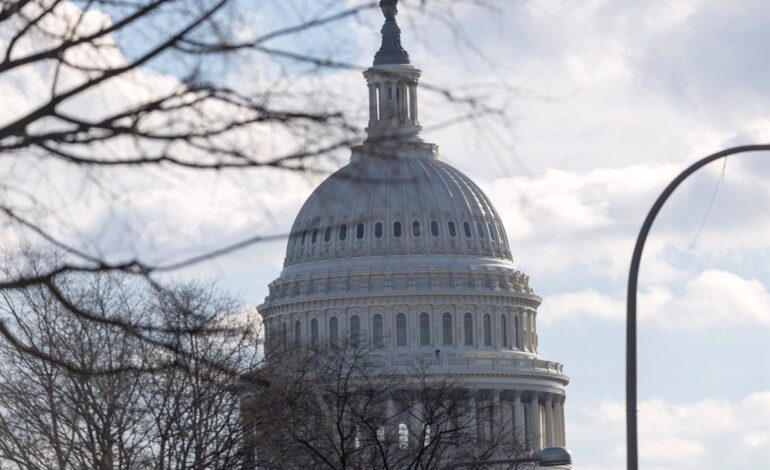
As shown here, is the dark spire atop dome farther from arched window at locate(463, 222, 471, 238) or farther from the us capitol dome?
arched window at locate(463, 222, 471, 238)

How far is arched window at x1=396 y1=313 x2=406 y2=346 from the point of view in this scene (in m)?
179

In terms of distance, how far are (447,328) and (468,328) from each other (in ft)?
5.80

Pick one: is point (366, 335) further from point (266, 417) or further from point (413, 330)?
point (266, 417)

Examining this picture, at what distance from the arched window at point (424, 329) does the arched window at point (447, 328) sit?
1229mm

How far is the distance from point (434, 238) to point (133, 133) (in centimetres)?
17113

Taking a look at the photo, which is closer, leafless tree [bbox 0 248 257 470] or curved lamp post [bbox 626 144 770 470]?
curved lamp post [bbox 626 144 770 470]

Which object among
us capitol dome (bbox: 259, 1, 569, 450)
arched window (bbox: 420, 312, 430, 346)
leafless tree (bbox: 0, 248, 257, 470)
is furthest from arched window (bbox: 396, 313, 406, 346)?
leafless tree (bbox: 0, 248, 257, 470)

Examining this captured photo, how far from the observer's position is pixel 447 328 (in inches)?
7180

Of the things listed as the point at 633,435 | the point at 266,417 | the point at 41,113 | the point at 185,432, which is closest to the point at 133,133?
the point at 41,113

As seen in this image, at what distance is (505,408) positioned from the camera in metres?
178

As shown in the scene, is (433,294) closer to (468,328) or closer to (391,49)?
(468,328)

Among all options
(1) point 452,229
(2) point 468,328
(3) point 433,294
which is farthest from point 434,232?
(2) point 468,328

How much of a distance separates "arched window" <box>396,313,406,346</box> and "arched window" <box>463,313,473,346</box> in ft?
16.5

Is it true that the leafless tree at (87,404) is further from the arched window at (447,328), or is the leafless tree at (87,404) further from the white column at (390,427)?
the arched window at (447,328)
